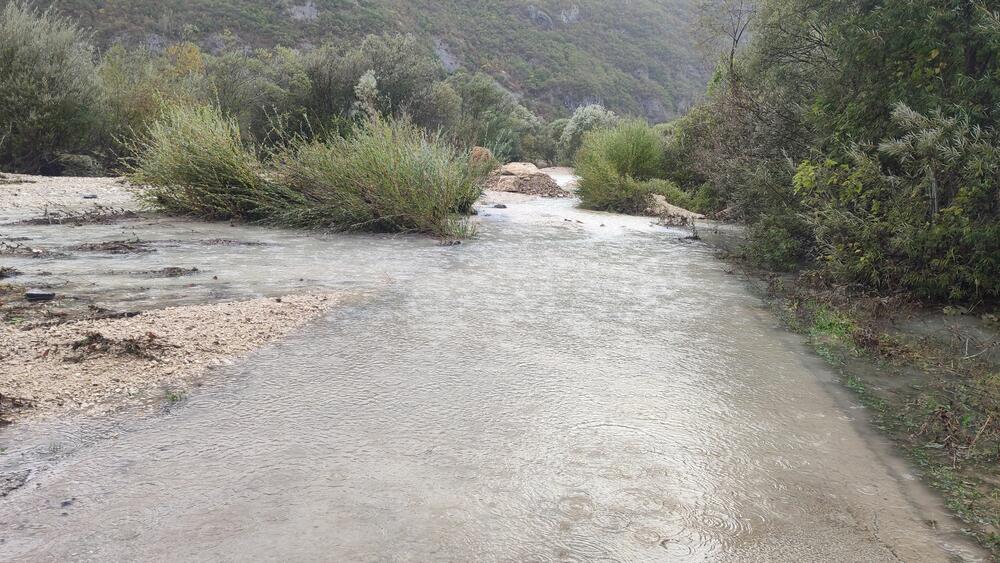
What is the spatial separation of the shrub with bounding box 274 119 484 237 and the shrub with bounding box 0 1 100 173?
840 centimetres

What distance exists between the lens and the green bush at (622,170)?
1450 centimetres

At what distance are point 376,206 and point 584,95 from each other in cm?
5109

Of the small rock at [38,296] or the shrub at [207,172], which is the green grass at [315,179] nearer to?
the shrub at [207,172]

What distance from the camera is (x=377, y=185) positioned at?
9.74m

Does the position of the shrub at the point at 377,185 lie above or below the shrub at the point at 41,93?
below

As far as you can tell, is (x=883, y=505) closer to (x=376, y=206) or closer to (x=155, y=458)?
(x=155, y=458)

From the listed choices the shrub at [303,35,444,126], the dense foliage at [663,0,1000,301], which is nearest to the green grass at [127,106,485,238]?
the dense foliage at [663,0,1000,301]

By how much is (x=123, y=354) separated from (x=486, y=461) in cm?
228

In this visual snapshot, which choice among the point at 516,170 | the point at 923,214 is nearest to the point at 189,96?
the point at 516,170

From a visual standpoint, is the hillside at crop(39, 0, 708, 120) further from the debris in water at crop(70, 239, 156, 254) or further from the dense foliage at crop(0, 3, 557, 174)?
the debris in water at crop(70, 239, 156, 254)

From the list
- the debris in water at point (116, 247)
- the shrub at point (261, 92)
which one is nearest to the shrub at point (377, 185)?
the debris in water at point (116, 247)

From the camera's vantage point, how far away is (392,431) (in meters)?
3.21

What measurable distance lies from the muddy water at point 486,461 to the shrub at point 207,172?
601 centimetres

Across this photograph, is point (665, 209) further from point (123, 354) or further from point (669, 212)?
point (123, 354)
